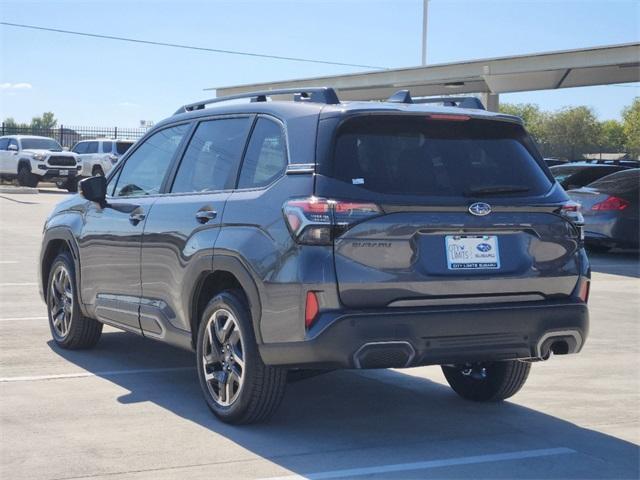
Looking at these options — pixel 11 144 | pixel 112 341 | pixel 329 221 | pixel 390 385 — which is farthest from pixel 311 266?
pixel 11 144

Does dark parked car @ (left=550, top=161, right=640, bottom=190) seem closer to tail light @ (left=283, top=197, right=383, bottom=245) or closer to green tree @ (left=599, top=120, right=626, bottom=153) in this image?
tail light @ (left=283, top=197, right=383, bottom=245)

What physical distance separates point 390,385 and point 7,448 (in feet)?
9.26

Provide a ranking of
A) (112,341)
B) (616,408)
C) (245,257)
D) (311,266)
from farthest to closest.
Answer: (112,341), (616,408), (245,257), (311,266)

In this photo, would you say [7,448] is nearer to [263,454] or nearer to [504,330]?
[263,454]

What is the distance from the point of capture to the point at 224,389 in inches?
239

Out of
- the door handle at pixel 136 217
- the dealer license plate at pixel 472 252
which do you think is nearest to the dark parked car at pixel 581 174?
the door handle at pixel 136 217

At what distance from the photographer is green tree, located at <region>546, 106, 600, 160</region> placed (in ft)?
371

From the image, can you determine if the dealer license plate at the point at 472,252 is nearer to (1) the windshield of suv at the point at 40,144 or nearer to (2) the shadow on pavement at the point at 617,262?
(2) the shadow on pavement at the point at 617,262

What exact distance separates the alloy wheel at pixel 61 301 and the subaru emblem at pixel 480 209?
3.73 metres

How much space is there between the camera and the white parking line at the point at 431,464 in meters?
5.10

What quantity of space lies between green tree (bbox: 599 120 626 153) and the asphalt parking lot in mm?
102625

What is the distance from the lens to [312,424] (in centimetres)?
614

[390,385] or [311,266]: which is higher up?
[311,266]

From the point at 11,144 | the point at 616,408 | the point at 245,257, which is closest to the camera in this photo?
the point at 245,257
